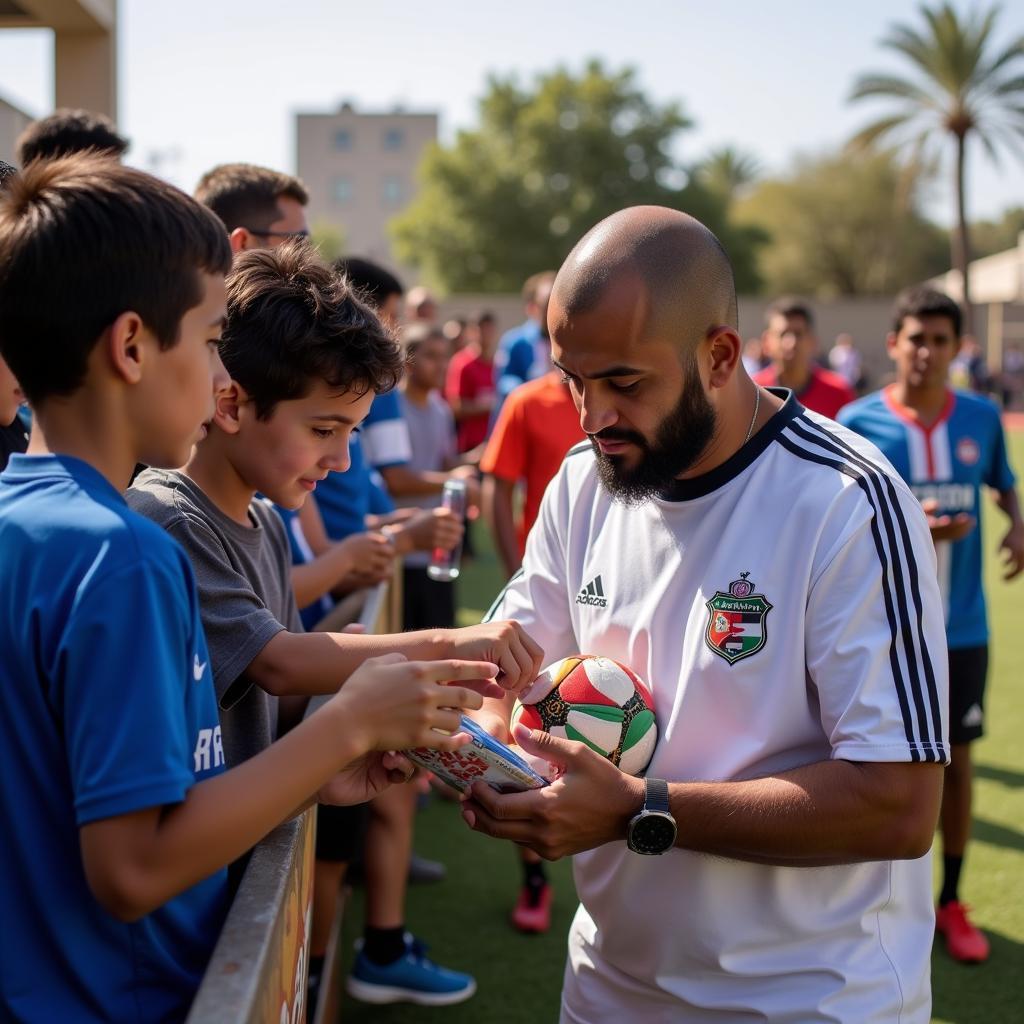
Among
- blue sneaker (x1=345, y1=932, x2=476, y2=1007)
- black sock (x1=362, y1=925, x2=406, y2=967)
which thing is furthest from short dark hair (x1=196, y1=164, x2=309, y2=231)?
blue sneaker (x1=345, y1=932, x2=476, y2=1007)

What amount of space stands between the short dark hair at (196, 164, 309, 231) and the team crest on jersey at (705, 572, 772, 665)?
2540 mm

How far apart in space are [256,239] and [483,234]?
5318 cm

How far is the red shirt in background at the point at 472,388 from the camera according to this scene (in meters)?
13.0

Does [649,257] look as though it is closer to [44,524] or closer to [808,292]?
[44,524]

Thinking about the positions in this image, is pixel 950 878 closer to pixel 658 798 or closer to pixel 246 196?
pixel 658 798

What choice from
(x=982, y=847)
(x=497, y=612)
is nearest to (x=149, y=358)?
(x=497, y=612)

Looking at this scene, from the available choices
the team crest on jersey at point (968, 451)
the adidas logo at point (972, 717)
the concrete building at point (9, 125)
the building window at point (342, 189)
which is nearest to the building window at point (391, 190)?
the building window at point (342, 189)

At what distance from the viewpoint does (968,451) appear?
568 centimetres

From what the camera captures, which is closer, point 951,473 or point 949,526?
point 949,526

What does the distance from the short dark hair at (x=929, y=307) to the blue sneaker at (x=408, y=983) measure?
3.77m

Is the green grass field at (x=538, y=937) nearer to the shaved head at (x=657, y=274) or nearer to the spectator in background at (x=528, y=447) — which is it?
the spectator in background at (x=528, y=447)

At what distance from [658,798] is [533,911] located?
3153mm

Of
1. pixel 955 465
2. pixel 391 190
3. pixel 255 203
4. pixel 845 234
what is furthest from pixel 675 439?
pixel 391 190

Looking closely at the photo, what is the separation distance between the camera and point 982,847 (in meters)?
6.05
